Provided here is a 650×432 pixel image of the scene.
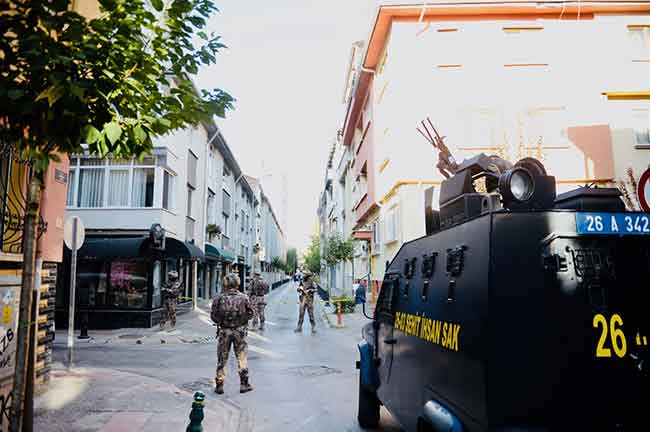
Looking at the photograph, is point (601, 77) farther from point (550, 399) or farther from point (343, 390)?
point (550, 399)

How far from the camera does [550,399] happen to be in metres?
2.71

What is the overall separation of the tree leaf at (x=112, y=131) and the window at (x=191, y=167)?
18298 millimetres

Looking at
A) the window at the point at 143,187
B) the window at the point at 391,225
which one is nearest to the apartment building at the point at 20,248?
the window at the point at 143,187

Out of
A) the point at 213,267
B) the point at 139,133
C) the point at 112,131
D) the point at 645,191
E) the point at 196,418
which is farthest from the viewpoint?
the point at 213,267

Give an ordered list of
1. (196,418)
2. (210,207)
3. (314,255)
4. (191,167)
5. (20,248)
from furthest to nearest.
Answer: (314,255)
(210,207)
(191,167)
(20,248)
(196,418)

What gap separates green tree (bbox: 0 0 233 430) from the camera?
3.39 meters

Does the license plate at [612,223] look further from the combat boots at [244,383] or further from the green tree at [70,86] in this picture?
the combat boots at [244,383]

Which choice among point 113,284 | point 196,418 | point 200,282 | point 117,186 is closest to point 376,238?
point 200,282

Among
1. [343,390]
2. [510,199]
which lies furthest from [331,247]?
[510,199]

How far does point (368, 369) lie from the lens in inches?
216

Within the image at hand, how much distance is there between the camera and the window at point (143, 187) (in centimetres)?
1773

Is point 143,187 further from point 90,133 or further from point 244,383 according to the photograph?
point 90,133

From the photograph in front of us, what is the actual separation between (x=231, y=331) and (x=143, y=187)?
1197 centimetres

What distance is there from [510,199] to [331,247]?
1092 inches
